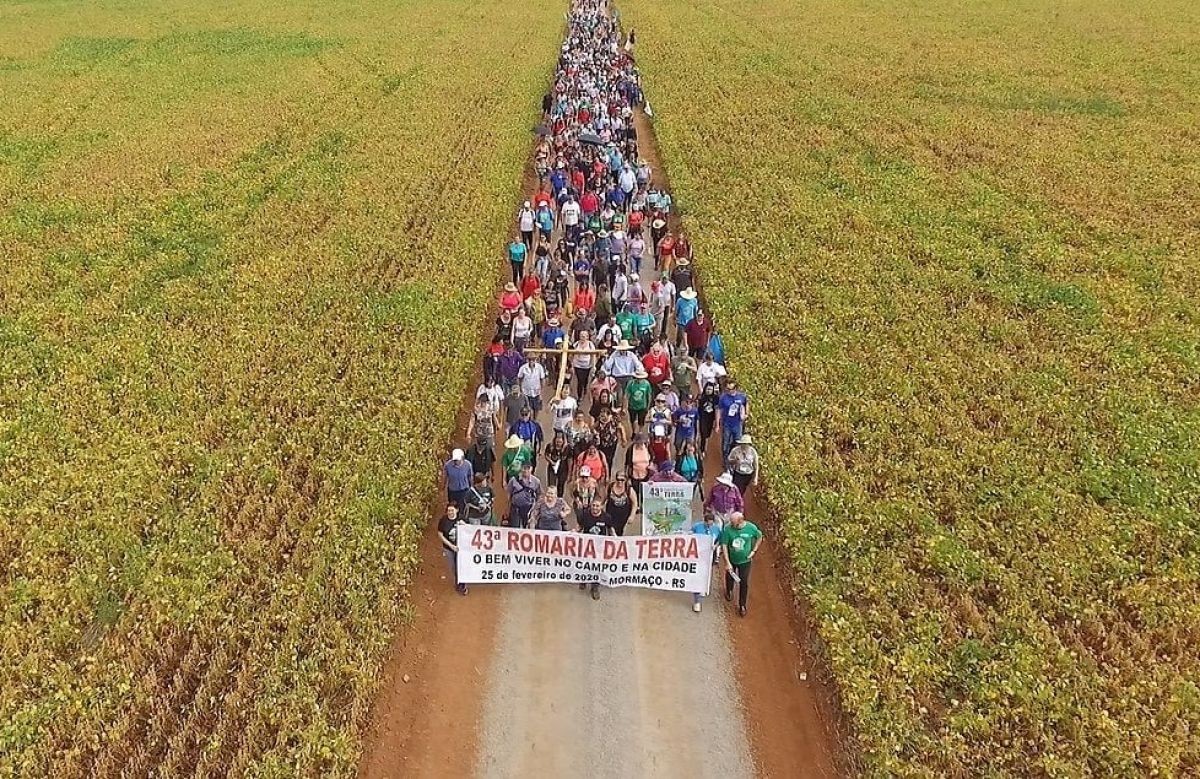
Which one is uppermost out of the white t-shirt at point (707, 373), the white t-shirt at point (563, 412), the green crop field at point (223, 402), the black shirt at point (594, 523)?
the white t-shirt at point (707, 373)

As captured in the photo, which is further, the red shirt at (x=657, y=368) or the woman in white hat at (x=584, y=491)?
the red shirt at (x=657, y=368)

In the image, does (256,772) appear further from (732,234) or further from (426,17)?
(426,17)

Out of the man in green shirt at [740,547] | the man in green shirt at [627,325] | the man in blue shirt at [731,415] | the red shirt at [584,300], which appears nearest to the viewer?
the man in green shirt at [740,547]

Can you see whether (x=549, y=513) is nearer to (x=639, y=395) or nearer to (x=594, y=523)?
(x=594, y=523)

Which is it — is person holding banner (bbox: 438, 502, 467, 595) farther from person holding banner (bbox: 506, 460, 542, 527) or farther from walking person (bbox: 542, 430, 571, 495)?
walking person (bbox: 542, 430, 571, 495)

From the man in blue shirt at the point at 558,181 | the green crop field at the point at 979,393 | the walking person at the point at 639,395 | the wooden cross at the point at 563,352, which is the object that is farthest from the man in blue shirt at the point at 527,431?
the man in blue shirt at the point at 558,181

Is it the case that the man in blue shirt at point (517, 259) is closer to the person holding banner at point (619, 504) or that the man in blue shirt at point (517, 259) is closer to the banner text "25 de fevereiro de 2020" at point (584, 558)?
the person holding banner at point (619, 504)
